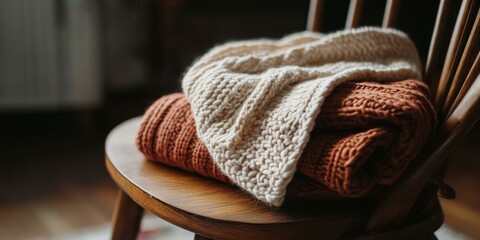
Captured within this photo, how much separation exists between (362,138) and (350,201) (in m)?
0.11

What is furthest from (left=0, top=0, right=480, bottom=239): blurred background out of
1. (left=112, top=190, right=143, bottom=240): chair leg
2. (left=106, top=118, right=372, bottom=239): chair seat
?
(left=106, top=118, right=372, bottom=239): chair seat

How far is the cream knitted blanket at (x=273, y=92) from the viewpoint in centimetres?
46

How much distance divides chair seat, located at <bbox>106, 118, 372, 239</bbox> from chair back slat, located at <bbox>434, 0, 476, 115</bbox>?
149 mm

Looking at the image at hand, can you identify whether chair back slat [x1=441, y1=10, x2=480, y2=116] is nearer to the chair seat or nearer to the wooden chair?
the wooden chair

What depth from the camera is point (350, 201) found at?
51 centimetres

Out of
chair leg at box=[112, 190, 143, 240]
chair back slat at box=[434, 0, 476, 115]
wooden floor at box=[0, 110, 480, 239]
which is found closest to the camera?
chair back slat at box=[434, 0, 476, 115]

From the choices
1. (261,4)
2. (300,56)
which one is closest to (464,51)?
(300,56)

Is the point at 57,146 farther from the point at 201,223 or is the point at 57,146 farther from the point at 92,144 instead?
the point at 201,223

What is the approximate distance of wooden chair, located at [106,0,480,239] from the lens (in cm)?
46

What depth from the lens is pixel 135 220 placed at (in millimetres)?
688

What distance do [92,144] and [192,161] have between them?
A: 118 centimetres

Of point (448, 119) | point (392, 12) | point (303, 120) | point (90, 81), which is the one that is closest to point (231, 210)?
point (303, 120)

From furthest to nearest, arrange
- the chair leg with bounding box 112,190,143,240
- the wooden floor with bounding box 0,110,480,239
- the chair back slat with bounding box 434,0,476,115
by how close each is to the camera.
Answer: the wooden floor with bounding box 0,110,480,239 → the chair leg with bounding box 112,190,143,240 → the chair back slat with bounding box 434,0,476,115

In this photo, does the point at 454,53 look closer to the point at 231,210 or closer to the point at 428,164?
the point at 428,164
